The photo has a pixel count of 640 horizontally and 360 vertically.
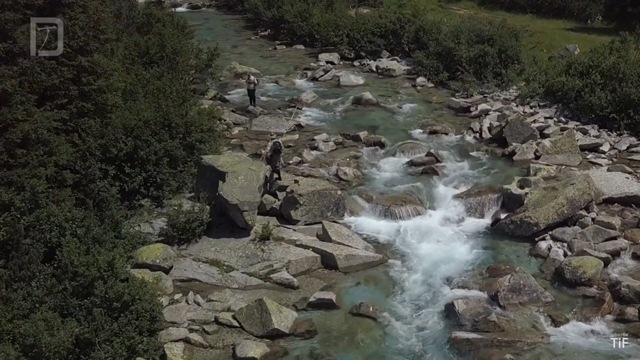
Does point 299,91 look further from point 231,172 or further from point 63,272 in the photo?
point 63,272

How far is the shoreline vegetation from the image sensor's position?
102 ft

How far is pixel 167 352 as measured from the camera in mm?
14891

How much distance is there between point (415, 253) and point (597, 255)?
5520 mm

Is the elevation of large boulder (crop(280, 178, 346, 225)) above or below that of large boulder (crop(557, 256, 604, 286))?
below

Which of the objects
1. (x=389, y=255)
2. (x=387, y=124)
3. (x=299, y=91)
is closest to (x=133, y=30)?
(x=299, y=91)

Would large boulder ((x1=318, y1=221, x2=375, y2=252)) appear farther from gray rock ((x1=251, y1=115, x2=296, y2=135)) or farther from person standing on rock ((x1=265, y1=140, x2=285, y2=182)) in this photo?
gray rock ((x1=251, y1=115, x2=296, y2=135))

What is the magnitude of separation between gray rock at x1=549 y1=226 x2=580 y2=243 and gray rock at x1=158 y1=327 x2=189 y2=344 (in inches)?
476

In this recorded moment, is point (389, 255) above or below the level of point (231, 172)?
below

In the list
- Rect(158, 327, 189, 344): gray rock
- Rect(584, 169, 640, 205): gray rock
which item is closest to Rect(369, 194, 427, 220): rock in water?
Rect(584, 169, 640, 205): gray rock

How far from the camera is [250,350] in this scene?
49.4 feet

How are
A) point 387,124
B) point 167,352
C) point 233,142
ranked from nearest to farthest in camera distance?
point 167,352, point 233,142, point 387,124

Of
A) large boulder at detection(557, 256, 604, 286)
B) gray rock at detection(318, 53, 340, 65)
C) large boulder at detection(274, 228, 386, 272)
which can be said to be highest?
gray rock at detection(318, 53, 340, 65)

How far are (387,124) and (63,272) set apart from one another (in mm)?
19105

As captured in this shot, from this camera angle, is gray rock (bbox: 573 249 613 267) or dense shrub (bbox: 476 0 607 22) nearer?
gray rock (bbox: 573 249 613 267)
